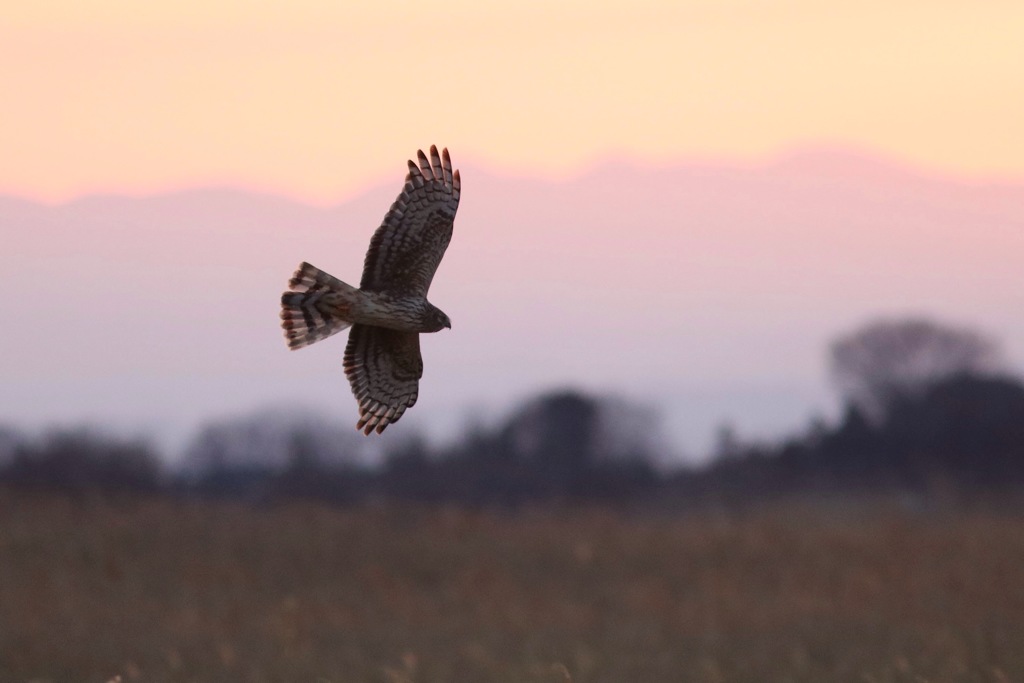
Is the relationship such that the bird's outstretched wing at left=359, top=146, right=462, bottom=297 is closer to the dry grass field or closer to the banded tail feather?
the banded tail feather

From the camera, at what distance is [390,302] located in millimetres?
5180

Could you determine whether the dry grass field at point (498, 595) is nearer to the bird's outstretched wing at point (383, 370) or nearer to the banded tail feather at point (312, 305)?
the bird's outstretched wing at point (383, 370)

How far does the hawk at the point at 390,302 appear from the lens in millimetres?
5145

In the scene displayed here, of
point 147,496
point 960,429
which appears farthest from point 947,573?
point 960,429

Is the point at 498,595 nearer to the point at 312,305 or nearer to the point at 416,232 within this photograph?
the point at 416,232

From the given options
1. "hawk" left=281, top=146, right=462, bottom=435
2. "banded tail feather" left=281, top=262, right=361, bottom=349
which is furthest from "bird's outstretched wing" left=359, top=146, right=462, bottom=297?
"banded tail feather" left=281, top=262, right=361, bottom=349

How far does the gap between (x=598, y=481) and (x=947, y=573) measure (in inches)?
1084

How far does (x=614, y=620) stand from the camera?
1564cm

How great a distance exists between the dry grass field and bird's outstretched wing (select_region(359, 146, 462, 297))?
558 cm

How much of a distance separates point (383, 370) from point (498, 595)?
38.6ft

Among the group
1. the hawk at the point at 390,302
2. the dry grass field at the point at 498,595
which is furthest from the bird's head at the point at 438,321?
the dry grass field at the point at 498,595

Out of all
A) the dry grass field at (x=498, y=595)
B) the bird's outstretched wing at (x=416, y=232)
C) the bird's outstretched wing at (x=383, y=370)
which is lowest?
the dry grass field at (x=498, y=595)

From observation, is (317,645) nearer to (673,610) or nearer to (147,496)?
(673,610)

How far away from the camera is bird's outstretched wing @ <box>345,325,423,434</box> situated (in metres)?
5.42
